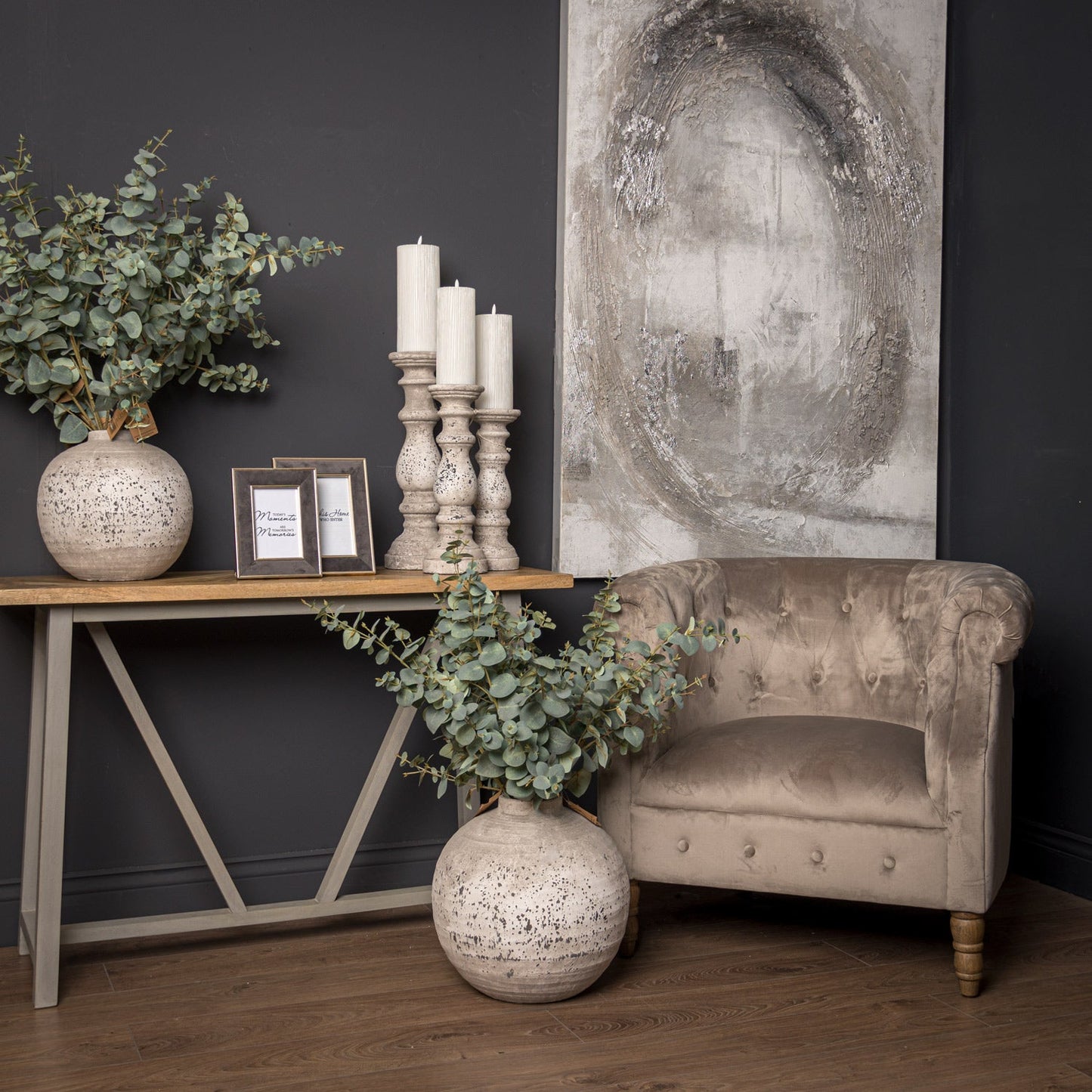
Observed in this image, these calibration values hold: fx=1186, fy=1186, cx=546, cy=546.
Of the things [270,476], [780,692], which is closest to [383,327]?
[270,476]

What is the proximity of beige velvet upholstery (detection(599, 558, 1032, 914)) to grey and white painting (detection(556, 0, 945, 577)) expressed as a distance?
0.49 m

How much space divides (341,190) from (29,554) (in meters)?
1.04

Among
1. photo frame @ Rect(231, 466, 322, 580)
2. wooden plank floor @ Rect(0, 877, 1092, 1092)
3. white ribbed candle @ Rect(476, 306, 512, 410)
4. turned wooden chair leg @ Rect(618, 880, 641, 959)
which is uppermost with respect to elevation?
white ribbed candle @ Rect(476, 306, 512, 410)

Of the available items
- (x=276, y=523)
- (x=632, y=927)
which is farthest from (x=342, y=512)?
(x=632, y=927)

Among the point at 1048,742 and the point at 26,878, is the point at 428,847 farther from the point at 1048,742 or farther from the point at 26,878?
the point at 1048,742

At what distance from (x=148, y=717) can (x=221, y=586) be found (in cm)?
35

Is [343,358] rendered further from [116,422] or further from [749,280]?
[749,280]

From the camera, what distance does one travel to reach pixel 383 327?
8.89 feet

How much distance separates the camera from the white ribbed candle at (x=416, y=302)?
2.53 m

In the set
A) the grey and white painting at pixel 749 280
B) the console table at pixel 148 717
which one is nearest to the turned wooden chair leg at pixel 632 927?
the console table at pixel 148 717

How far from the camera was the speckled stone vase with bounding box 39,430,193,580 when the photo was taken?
7.15 ft

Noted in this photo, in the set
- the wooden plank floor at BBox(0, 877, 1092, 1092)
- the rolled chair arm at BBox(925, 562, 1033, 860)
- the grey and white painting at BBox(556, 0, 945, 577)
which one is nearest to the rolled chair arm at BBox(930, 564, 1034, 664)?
the rolled chair arm at BBox(925, 562, 1033, 860)

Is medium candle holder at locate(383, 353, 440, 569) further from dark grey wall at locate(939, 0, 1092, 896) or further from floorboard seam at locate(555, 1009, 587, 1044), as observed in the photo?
dark grey wall at locate(939, 0, 1092, 896)

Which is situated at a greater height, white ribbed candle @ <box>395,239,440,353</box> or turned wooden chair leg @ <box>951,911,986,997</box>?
white ribbed candle @ <box>395,239,440,353</box>
